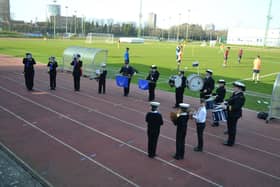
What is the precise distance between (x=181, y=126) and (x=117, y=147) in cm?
213

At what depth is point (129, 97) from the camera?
49.1ft

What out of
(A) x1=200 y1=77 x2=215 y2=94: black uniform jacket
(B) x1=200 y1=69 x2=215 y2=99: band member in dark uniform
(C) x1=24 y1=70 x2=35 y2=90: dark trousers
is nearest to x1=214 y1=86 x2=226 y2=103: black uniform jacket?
(B) x1=200 y1=69 x2=215 y2=99: band member in dark uniform

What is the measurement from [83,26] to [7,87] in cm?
10047

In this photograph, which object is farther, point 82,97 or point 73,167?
point 82,97

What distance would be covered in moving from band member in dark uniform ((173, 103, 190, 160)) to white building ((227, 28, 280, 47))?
107 metres

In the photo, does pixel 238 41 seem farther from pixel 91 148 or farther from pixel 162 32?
pixel 91 148

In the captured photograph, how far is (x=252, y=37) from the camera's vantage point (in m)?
109

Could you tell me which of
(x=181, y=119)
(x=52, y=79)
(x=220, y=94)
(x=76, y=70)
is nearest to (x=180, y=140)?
(x=181, y=119)

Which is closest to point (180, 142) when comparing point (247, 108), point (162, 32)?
point (247, 108)

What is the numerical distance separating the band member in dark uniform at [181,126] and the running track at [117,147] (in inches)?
9.0

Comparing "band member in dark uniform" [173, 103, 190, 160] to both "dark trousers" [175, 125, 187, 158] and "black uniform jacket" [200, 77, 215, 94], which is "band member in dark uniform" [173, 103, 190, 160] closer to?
"dark trousers" [175, 125, 187, 158]

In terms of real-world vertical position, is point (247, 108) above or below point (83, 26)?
below

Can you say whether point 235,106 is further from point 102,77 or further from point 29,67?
point 29,67

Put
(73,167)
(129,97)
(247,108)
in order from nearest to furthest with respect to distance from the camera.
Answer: (73,167), (247,108), (129,97)
